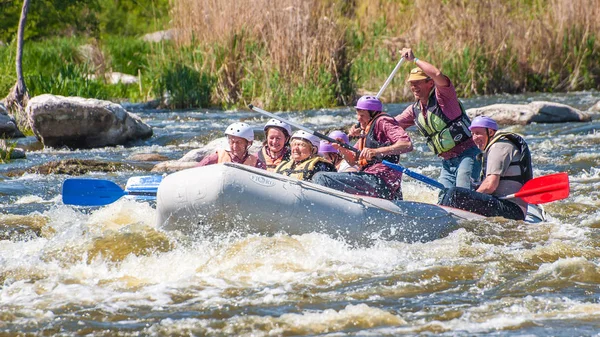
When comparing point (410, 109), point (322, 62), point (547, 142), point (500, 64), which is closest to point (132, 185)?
point (410, 109)

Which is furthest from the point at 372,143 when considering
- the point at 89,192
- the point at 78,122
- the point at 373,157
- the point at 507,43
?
the point at 507,43

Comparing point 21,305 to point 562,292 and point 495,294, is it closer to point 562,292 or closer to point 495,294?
point 495,294

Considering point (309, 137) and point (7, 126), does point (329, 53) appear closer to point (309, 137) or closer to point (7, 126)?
point (7, 126)

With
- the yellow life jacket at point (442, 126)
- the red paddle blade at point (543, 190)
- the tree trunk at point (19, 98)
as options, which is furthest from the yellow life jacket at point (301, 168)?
the tree trunk at point (19, 98)

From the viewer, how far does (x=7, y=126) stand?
38.1 ft

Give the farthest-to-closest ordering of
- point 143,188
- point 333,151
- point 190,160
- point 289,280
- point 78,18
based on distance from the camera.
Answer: point 78,18 < point 190,160 < point 143,188 < point 333,151 < point 289,280

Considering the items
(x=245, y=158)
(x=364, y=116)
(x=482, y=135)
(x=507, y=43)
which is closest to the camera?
(x=482, y=135)

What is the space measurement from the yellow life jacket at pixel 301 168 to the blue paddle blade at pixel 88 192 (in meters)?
1.38

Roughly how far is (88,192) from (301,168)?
1.69 metres

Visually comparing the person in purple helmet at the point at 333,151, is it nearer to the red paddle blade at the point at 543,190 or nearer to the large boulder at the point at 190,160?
the red paddle blade at the point at 543,190

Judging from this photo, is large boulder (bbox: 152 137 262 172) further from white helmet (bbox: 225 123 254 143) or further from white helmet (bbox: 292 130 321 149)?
white helmet (bbox: 292 130 321 149)

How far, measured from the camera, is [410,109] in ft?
23.3

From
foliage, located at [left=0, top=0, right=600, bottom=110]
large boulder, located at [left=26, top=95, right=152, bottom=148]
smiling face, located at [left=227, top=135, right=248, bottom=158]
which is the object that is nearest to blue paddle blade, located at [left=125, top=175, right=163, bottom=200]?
smiling face, located at [left=227, top=135, right=248, bottom=158]

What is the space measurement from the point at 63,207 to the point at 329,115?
649 cm
